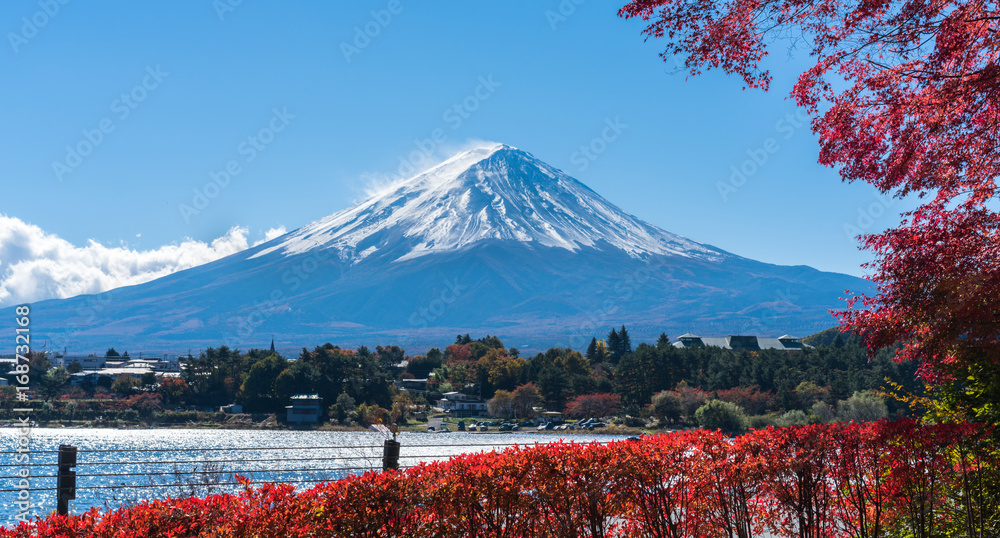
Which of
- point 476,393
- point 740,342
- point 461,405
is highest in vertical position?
point 740,342

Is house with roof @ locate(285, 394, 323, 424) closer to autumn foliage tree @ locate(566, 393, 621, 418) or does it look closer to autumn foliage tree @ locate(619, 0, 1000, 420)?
autumn foliage tree @ locate(566, 393, 621, 418)

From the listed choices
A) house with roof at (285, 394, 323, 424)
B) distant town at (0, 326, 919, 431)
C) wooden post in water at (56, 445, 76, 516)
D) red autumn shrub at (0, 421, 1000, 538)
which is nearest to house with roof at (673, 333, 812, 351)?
distant town at (0, 326, 919, 431)

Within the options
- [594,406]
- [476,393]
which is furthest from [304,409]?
[594,406]

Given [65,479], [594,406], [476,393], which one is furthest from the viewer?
[476,393]

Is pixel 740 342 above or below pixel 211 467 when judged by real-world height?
above

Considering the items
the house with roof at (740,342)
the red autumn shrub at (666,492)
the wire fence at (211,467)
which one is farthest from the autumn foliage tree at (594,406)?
the red autumn shrub at (666,492)

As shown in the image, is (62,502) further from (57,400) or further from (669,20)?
(57,400)

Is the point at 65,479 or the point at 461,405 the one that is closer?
the point at 65,479

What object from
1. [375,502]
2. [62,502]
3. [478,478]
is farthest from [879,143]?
[62,502]

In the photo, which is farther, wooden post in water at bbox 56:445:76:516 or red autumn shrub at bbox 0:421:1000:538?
wooden post in water at bbox 56:445:76:516

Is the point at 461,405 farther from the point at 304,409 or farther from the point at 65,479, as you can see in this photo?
the point at 65,479

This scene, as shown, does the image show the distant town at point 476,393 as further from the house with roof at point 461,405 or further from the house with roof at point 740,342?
the house with roof at point 740,342

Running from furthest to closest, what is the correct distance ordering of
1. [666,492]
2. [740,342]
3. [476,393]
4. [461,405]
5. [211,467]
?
[740,342]
[476,393]
[461,405]
[211,467]
[666,492]

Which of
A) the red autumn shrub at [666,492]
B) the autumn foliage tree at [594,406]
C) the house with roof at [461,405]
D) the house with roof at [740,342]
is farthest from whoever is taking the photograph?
the house with roof at [740,342]
